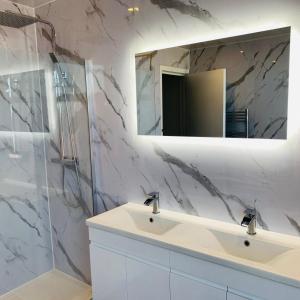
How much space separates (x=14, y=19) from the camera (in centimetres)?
257

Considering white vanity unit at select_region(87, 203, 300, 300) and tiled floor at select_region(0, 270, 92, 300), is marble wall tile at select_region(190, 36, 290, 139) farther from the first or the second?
tiled floor at select_region(0, 270, 92, 300)

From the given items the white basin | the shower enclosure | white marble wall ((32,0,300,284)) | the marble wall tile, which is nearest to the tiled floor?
the shower enclosure

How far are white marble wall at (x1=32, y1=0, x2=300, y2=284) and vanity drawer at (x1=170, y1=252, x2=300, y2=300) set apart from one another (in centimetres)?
44

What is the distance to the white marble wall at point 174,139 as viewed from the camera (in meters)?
1.59

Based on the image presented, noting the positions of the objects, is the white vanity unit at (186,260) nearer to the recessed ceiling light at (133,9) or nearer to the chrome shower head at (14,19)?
the recessed ceiling light at (133,9)

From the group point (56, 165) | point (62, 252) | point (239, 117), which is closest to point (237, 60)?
point (239, 117)

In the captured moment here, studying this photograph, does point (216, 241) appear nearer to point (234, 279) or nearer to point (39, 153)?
point (234, 279)

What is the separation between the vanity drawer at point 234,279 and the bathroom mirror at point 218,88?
74cm

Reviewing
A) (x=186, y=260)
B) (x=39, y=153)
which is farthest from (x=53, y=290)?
(x=186, y=260)

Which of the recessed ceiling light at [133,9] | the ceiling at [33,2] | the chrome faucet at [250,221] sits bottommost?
the chrome faucet at [250,221]

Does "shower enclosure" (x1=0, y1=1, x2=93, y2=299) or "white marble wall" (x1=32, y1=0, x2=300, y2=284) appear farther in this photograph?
"shower enclosure" (x1=0, y1=1, x2=93, y2=299)

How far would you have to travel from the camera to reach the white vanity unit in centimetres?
133

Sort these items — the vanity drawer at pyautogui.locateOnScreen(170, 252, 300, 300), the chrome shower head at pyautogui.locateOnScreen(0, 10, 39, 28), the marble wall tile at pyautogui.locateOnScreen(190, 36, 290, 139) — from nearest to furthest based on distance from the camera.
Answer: the vanity drawer at pyautogui.locateOnScreen(170, 252, 300, 300) → the marble wall tile at pyautogui.locateOnScreen(190, 36, 290, 139) → the chrome shower head at pyautogui.locateOnScreen(0, 10, 39, 28)

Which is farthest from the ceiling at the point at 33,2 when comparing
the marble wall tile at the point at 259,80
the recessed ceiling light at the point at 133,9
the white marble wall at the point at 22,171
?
the marble wall tile at the point at 259,80
